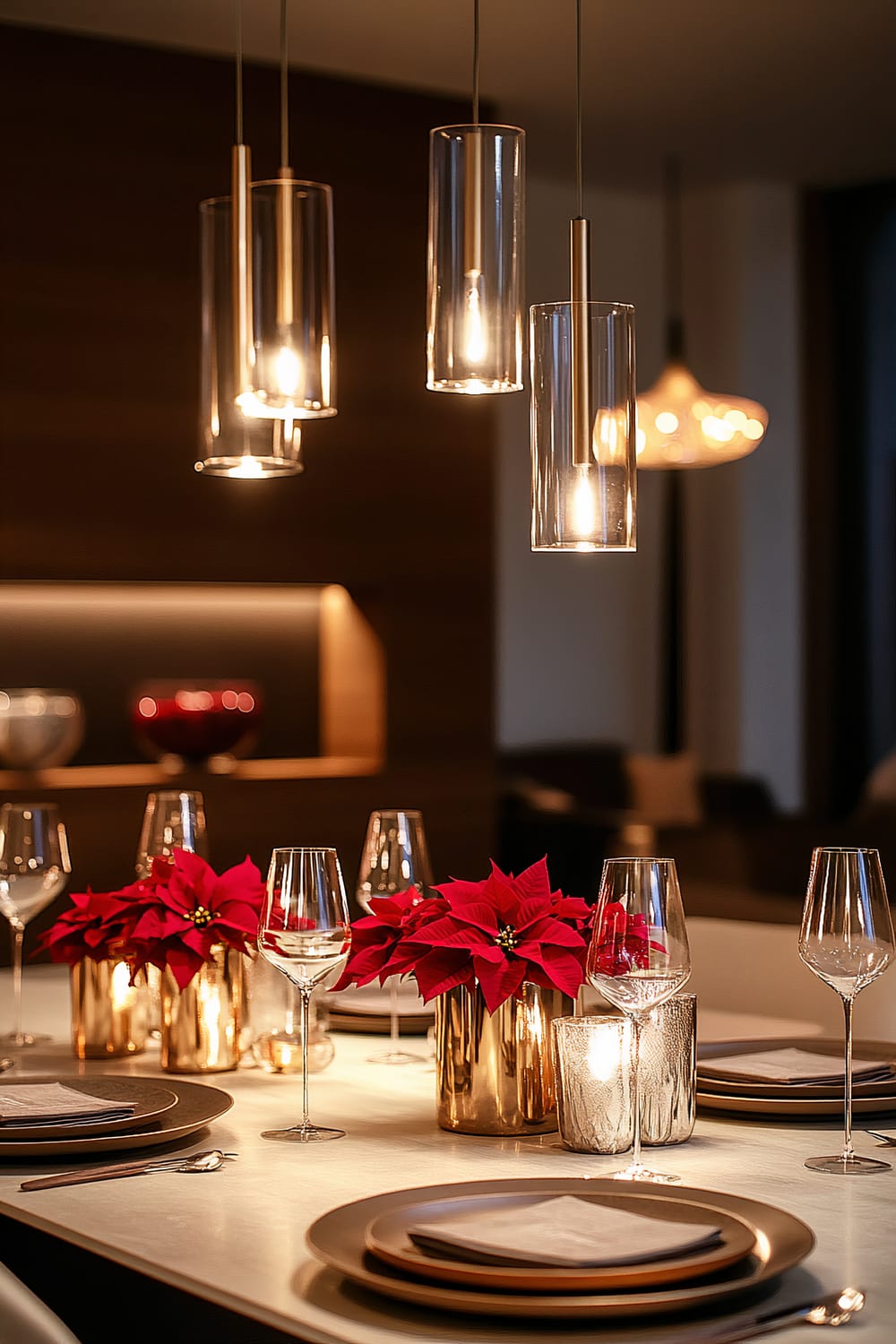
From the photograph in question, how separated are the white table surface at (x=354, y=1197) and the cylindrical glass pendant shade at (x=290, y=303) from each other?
2.08 ft

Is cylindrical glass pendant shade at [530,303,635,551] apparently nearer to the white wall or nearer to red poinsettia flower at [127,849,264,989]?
red poinsettia flower at [127,849,264,989]

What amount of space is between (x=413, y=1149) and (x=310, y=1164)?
0.10 metres

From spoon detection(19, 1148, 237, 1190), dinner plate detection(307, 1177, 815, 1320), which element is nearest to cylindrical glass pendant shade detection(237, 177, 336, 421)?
spoon detection(19, 1148, 237, 1190)

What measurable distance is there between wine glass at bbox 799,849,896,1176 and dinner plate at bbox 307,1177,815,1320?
0.25 m

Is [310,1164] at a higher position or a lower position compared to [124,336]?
lower

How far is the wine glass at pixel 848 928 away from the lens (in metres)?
1.38

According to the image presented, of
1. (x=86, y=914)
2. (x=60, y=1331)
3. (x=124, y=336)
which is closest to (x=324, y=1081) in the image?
(x=86, y=914)

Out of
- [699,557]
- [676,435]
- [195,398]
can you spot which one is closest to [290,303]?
[195,398]

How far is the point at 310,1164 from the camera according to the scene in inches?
54.0

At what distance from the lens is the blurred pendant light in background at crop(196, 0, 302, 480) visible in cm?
160

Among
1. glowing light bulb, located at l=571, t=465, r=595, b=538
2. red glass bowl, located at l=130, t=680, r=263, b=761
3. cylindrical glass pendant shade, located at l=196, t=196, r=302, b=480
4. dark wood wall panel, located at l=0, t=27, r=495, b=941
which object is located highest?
A: dark wood wall panel, located at l=0, t=27, r=495, b=941

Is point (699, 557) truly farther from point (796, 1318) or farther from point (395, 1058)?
point (796, 1318)

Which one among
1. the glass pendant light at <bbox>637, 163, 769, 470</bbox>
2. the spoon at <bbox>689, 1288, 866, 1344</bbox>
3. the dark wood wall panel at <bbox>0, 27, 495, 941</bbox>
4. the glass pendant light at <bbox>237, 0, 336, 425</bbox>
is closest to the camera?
the spoon at <bbox>689, 1288, 866, 1344</bbox>

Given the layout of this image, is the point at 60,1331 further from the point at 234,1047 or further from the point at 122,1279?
the point at 234,1047
